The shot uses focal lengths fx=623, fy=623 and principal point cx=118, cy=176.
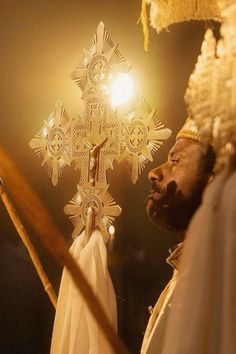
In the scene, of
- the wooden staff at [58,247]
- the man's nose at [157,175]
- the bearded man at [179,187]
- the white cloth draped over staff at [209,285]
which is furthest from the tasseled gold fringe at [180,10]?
the white cloth draped over staff at [209,285]

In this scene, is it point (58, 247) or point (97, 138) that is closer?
point (58, 247)

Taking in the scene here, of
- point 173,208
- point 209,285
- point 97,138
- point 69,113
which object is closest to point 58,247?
point 209,285

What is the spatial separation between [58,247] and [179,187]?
53 centimetres

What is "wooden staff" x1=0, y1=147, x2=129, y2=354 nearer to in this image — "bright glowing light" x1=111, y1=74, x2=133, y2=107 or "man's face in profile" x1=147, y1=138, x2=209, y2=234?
"man's face in profile" x1=147, y1=138, x2=209, y2=234

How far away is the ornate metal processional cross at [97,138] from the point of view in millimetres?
2057

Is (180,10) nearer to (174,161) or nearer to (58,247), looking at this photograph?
(174,161)

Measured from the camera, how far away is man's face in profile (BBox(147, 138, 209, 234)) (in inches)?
65.5

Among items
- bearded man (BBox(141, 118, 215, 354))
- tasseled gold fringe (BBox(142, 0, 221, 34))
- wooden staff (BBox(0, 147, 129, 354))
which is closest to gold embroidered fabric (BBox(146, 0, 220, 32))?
tasseled gold fringe (BBox(142, 0, 221, 34))

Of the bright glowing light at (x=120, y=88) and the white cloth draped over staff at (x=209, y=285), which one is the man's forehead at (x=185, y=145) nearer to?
the bright glowing light at (x=120, y=88)

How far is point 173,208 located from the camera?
170 centimetres

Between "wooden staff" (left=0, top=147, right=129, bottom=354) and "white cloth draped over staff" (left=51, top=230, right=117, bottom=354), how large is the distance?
1.83 feet

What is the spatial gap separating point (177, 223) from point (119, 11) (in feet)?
3.20

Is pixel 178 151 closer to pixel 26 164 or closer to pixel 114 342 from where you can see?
pixel 114 342

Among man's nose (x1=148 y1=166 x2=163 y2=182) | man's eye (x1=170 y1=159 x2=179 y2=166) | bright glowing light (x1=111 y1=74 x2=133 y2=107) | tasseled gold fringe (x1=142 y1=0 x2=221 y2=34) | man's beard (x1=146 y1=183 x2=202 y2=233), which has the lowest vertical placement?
man's beard (x1=146 y1=183 x2=202 y2=233)
